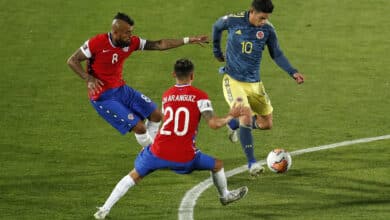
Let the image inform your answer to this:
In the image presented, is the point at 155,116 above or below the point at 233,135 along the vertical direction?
above

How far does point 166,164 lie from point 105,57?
2.87m

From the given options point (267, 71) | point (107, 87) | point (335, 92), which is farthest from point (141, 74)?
point (107, 87)

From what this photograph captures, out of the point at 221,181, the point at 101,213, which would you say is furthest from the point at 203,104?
the point at 101,213

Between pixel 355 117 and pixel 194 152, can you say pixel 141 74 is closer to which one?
pixel 355 117

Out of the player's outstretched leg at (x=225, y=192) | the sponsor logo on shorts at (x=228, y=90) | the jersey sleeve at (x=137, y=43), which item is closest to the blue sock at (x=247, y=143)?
the sponsor logo on shorts at (x=228, y=90)

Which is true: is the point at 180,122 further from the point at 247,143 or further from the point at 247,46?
the point at 247,46

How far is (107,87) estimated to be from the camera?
16.4 m

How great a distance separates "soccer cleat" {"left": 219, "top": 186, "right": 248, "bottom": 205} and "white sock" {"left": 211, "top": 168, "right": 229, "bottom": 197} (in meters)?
0.05

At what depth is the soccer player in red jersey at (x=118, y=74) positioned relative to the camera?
15883 millimetres

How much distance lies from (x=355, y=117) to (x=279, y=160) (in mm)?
3946

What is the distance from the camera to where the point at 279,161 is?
15766 millimetres

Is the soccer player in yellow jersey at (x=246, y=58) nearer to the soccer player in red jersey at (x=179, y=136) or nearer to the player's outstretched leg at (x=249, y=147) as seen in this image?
the player's outstretched leg at (x=249, y=147)

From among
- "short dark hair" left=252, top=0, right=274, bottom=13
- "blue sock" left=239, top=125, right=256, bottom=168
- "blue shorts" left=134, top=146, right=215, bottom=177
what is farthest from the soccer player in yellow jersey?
"blue shorts" left=134, top=146, right=215, bottom=177

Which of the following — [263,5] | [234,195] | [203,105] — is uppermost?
[263,5]
